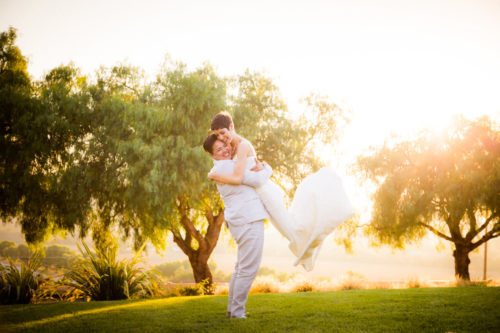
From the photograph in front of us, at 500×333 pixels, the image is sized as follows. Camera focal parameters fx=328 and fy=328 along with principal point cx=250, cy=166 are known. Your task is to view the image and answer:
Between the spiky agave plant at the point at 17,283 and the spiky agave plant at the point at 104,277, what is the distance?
3.51ft

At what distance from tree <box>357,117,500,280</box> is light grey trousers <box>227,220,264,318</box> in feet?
36.1

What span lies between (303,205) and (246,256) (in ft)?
2.90

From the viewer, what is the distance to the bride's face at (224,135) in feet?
11.5

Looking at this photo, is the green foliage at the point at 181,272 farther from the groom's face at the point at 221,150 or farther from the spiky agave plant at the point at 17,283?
the groom's face at the point at 221,150

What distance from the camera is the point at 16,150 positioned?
33.5 feet

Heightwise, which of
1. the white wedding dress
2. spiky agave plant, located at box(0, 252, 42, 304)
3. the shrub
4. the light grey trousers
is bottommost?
the shrub

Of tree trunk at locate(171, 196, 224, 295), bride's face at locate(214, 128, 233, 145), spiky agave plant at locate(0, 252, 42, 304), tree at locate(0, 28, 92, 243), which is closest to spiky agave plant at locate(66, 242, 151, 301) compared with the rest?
spiky agave plant at locate(0, 252, 42, 304)

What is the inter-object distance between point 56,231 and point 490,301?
1229 cm

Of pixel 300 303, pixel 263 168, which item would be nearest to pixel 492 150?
pixel 300 303

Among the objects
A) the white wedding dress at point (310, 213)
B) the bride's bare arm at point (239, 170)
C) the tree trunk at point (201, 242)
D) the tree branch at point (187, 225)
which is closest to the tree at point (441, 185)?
the tree trunk at point (201, 242)

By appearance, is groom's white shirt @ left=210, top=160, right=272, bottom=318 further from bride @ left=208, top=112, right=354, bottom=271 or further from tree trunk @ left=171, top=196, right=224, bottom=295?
tree trunk @ left=171, top=196, right=224, bottom=295

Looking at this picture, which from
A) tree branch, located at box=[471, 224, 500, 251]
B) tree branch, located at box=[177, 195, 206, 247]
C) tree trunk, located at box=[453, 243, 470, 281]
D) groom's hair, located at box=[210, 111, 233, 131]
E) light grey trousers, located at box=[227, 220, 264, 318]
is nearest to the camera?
light grey trousers, located at box=[227, 220, 264, 318]

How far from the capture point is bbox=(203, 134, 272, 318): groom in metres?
3.33

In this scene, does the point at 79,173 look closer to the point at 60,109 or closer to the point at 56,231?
the point at 60,109
